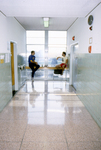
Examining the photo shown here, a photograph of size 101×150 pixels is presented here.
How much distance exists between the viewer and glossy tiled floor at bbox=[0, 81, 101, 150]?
2107 mm

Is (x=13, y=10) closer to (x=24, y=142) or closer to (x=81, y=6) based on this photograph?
Result: (x=81, y=6)

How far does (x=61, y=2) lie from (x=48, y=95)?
9.30 ft

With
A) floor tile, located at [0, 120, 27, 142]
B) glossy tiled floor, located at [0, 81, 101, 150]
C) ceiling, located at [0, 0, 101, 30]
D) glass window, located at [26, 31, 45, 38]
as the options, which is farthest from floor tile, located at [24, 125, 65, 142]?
glass window, located at [26, 31, 45, 38]

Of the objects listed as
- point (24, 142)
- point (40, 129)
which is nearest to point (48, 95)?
point (40, 129)

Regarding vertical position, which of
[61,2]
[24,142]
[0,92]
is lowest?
[24,142]

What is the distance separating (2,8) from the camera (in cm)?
312

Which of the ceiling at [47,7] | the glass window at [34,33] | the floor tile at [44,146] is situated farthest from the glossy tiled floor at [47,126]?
the glass window at [34,33]

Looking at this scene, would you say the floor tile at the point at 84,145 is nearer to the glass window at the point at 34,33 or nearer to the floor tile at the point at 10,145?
the floor tile at the point at 10,145

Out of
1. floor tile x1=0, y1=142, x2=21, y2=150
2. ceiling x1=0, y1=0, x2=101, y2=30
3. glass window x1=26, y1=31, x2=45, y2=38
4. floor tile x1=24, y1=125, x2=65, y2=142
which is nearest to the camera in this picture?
floor tile x1=0, y1=142, x2=21, y2=150

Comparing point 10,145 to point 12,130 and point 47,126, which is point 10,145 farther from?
point 47,126

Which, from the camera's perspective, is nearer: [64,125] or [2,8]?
[64,125]

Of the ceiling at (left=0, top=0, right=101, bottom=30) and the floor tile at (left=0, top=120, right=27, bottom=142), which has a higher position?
the ceiling at (left=0, top=0, right=101, bottom=30)

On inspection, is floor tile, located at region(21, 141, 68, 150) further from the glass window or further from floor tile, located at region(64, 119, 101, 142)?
the glass window

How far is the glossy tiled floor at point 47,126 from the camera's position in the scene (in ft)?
6.91
